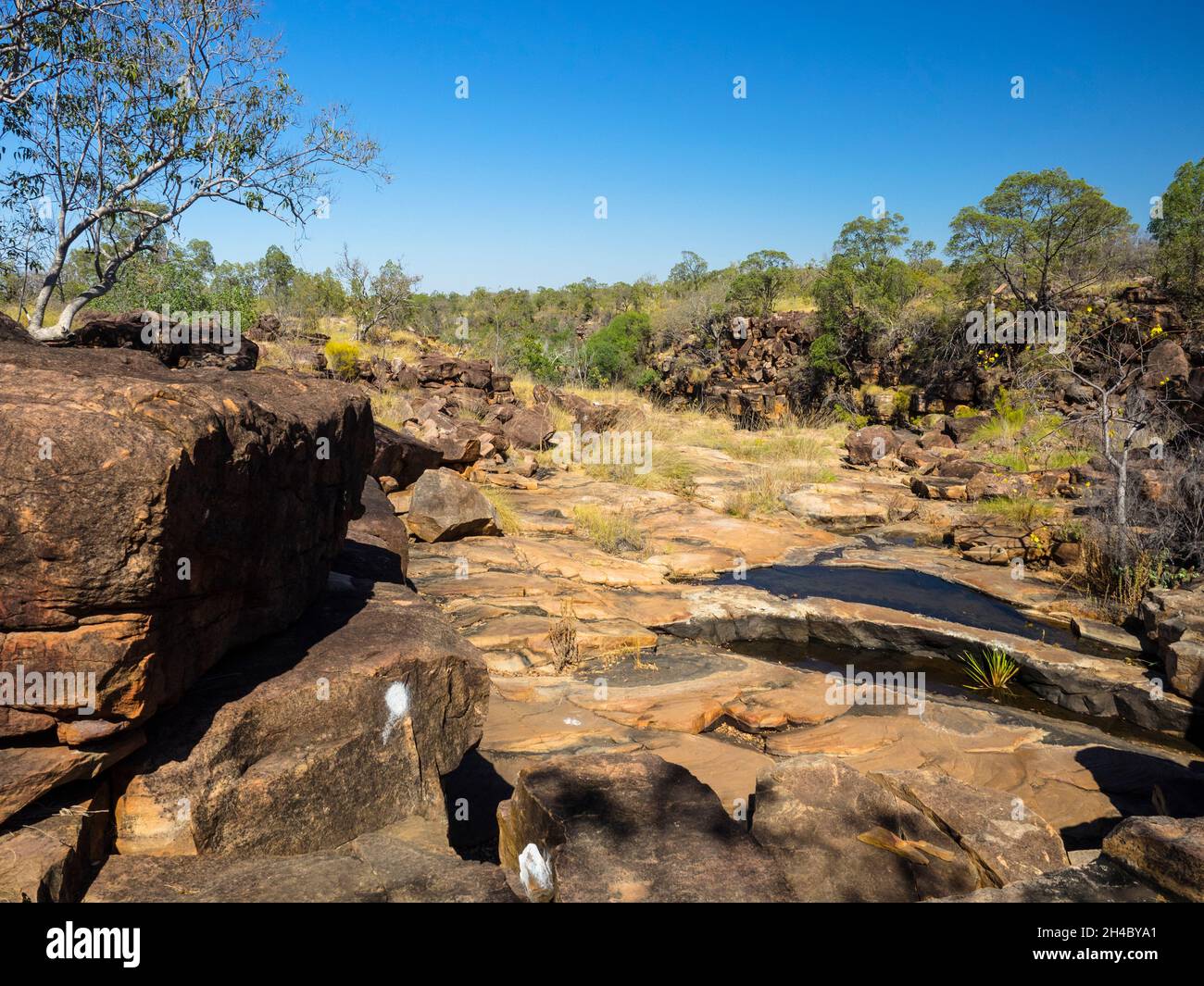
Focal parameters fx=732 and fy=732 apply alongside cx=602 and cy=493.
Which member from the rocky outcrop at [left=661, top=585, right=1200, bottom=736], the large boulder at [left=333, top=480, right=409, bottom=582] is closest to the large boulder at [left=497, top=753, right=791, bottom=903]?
the large boulder at [left=333, top=480, right=409, bottom=582]

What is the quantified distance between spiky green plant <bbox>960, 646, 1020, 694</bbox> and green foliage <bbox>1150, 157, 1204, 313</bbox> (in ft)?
48.2

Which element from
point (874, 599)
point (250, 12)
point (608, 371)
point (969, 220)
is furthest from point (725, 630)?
point (608, 371)

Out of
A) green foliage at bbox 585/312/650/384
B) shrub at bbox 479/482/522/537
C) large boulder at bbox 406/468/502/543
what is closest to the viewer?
Result: large boulder at bbox 406/468/502/543

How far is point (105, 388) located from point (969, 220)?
2122 cm

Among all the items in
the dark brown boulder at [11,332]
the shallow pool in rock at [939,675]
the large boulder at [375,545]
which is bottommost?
the shallow pool in rock at [939,675]

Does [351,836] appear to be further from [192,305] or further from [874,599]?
[192,305]

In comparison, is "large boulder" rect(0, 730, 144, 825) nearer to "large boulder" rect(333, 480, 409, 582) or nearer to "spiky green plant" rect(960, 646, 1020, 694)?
"large boulder" rect(333, 480, 409, 582)

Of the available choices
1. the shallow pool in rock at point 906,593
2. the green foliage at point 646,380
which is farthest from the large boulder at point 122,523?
the green foliage at point 646,380

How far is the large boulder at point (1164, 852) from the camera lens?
232 cm

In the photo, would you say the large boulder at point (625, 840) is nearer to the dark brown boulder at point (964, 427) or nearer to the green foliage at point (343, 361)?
the green foliage at point (343, 361)

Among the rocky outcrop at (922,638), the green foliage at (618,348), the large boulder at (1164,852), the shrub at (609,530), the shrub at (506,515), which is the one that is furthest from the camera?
the green foliage at (618,348)

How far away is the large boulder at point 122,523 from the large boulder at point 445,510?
5.73 meters

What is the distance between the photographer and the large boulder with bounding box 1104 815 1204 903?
7.63ft
